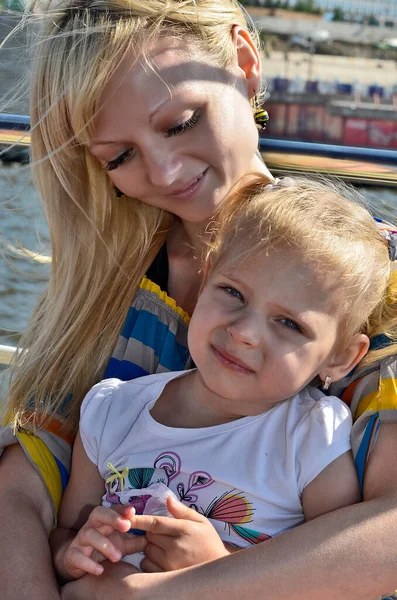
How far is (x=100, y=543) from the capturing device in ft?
4.12

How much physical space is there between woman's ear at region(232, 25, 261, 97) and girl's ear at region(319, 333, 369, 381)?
584 mm

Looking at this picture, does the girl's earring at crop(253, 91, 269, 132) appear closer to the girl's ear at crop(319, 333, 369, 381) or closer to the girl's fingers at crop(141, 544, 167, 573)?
the girl's ear at crop(319, 333, 369, 381)

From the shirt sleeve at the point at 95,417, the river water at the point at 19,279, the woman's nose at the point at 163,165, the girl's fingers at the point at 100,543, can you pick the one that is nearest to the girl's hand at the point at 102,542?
the girl's fingers at the point at 100,543

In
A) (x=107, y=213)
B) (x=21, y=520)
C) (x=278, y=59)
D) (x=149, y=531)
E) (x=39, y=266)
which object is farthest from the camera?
(x=278, y=59)

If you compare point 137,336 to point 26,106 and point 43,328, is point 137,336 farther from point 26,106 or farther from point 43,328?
point 26,106

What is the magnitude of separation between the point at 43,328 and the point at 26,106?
1.55ft

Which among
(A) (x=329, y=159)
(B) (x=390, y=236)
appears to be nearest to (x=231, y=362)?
(B) (x=390, y=236)

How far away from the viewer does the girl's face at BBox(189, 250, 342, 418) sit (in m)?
1.33

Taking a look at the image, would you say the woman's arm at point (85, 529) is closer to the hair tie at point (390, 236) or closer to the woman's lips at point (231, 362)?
the woman's lips at point (231, 362)

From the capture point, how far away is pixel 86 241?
5.80 feet

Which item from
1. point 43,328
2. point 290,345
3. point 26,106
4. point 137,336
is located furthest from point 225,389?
point 26,106

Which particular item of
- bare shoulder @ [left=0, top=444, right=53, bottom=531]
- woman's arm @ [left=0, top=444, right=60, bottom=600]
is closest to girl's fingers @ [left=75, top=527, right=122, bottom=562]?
woman's arm @ [left=0, top=444, right=60, bottom=600]

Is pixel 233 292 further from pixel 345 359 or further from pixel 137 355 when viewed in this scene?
pixel 137 355

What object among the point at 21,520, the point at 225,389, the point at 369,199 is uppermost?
the point at 369,199
